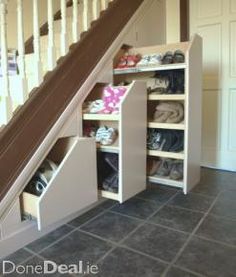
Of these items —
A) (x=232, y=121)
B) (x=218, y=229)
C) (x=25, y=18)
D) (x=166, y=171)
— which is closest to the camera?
(x=218, y=229)

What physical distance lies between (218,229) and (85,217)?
0.83 metres

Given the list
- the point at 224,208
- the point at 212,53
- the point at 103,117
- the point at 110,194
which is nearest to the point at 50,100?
the point at 103,117

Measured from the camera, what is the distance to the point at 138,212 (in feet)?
6.03

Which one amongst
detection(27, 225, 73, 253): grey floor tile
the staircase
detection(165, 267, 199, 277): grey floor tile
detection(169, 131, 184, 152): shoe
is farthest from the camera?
detection(169, 131, 184, 152): shoe

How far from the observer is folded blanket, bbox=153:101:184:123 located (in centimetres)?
200

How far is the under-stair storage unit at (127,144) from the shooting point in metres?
1.67

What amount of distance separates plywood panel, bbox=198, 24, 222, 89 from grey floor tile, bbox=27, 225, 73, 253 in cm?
198

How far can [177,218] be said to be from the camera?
A: 5.67ft

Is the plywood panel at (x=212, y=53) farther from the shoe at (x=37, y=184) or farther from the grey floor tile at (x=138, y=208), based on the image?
the shoe at (x=37, y=184)

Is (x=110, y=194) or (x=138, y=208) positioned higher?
(x=110, y=194)

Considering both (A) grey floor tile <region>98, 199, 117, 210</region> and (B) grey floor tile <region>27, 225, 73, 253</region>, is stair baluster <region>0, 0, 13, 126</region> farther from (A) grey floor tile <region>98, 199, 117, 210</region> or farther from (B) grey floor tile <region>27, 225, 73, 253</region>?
(A) grey floor tile <region>98, 199, 117, 210</region>

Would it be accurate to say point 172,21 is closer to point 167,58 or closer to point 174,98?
point 167,58

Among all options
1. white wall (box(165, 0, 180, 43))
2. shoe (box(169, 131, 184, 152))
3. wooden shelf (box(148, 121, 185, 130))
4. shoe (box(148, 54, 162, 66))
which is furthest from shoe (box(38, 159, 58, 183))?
white wall (box(165, 0, 180, 43))

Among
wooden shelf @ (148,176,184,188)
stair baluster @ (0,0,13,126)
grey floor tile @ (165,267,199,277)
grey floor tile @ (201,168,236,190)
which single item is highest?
stair baluster @ (0,0,13,126)
